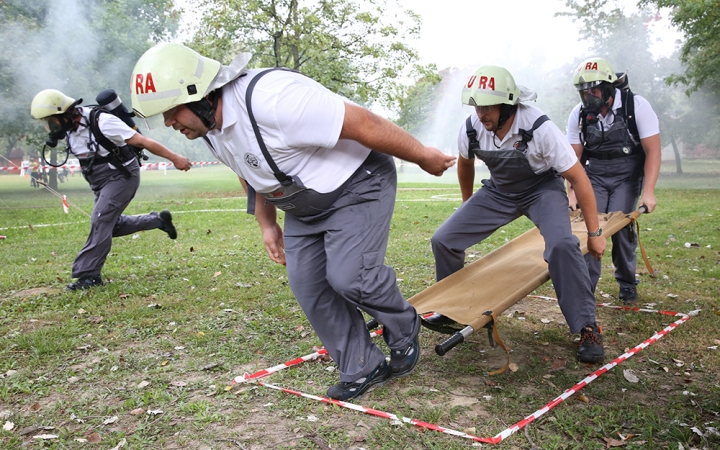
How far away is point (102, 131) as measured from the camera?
20.5 ft

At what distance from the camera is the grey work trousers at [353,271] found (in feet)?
11.3

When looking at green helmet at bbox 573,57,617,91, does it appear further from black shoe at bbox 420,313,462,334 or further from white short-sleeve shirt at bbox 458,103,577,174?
black shoe at bbox 420,313,462,334

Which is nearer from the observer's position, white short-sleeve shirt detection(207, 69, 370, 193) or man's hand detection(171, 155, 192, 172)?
white short-sleeve shirt detection(207, 69, 370, 193)

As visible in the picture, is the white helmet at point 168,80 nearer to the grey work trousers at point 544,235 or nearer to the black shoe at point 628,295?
the grey work trousers at point 544,235

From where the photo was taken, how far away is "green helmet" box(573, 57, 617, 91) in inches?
201

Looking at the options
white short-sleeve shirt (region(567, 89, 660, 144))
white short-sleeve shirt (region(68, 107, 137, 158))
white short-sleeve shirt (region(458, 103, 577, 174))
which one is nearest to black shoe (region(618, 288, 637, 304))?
white short-sleeve shirt (region(567, 89, 660, 144))

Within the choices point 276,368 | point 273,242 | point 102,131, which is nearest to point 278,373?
point 276,368

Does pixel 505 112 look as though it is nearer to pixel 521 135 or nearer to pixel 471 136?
pixel 521 135

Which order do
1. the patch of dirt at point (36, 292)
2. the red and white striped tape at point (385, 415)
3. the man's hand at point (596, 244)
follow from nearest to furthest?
the red and white striped tape at point (385, 415)
the man's hand at point (596, 244)
the patch of dirt at point (36, 292)

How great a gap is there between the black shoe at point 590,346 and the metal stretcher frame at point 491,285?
441 mm

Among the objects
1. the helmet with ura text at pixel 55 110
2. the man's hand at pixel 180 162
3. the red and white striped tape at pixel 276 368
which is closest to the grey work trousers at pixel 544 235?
the red and white striped tape at pixel 276 368

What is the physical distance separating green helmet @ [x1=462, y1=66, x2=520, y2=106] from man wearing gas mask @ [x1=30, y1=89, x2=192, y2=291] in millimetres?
3468

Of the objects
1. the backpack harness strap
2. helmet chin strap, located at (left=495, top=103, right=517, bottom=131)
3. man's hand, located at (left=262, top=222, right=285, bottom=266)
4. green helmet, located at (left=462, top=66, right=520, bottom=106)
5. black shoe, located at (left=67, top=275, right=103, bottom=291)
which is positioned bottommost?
black shoe, located at (left=67, top=275, right=103, bottom=291)

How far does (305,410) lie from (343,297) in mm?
668
